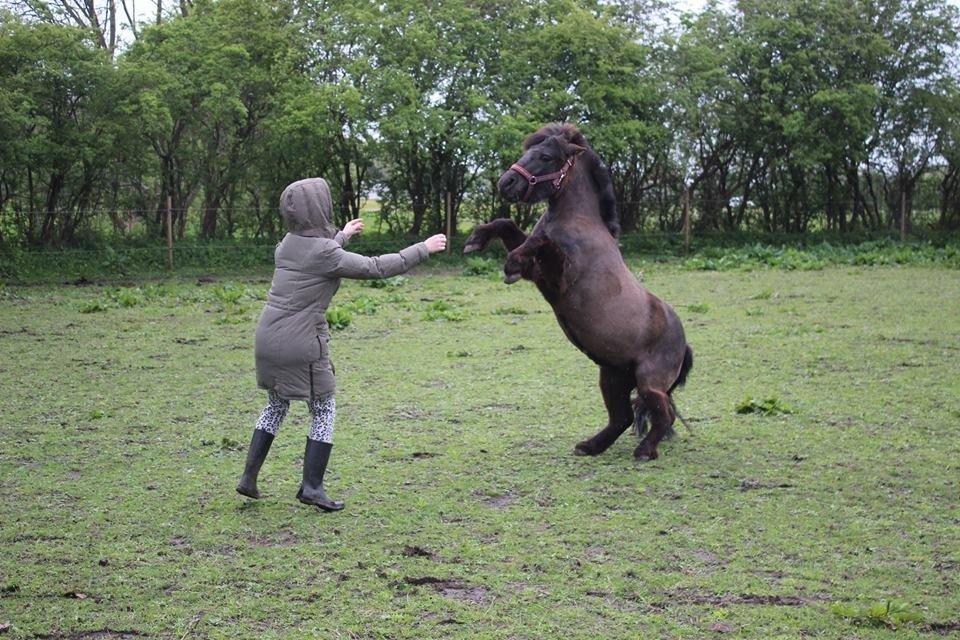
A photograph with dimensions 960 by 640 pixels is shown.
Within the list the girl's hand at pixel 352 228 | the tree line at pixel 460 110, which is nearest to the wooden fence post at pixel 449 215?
the tree line at pixel 460 110

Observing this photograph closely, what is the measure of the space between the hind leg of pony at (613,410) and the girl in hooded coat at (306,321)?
1.94 meters

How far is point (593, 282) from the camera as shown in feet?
23.7

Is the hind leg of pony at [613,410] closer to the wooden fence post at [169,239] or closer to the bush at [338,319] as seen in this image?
the bush at [338,319]

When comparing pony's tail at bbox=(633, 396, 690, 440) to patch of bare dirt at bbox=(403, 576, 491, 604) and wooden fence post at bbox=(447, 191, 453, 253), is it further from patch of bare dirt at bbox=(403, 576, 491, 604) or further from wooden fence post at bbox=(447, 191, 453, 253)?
wooden fence post at bbox=(447, 191, 453, 253)

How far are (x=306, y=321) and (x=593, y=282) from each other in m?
2.04

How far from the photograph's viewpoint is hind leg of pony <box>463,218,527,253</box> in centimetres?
700

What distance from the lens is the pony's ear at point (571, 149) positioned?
730cm

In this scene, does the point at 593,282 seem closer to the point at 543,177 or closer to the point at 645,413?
the point at 543,177

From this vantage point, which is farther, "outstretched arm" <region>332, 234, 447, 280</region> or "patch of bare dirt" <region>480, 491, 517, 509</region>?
"patch of bare dirt" <region>480, 491, 517, 509</region>

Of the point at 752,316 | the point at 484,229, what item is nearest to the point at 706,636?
the point at 484,229

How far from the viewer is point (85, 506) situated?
621 centimetres

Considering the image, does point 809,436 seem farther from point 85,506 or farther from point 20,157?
point 20,157

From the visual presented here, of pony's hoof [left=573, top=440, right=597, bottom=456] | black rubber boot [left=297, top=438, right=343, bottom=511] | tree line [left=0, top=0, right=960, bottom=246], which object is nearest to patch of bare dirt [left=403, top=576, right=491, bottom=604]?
black rubber boot [left=297, top=438, right=343, bottom=511]

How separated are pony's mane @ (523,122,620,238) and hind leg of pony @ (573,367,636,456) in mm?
930
